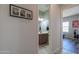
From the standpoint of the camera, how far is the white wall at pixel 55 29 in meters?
3.23

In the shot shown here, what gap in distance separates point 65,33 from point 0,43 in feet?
26.9

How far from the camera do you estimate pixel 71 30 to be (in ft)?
27.2

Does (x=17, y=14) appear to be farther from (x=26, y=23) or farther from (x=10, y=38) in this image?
(x=10, y=38)

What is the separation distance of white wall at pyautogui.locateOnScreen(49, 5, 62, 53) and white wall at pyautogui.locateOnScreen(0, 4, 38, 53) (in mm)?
1142

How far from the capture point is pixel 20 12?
1785 millimetres

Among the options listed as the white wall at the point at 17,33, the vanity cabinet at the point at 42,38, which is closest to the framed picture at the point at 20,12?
the white wall at the point at 17,33

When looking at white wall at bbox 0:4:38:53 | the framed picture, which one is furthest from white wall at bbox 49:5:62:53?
the framed picture

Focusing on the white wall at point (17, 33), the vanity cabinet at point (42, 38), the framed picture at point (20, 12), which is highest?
the framed picture at point (20, 12)

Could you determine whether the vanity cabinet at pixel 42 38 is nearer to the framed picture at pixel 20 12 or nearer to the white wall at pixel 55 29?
the white wall at pixel 55 29

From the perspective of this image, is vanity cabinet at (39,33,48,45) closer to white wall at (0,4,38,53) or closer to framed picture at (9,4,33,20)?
white wall at (0,4,38,53)

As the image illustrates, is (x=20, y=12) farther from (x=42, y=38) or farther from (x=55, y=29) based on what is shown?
(x=42, y=38)

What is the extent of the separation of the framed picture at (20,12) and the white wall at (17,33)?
0.08 meters

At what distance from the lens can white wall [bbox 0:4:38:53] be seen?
146cm
